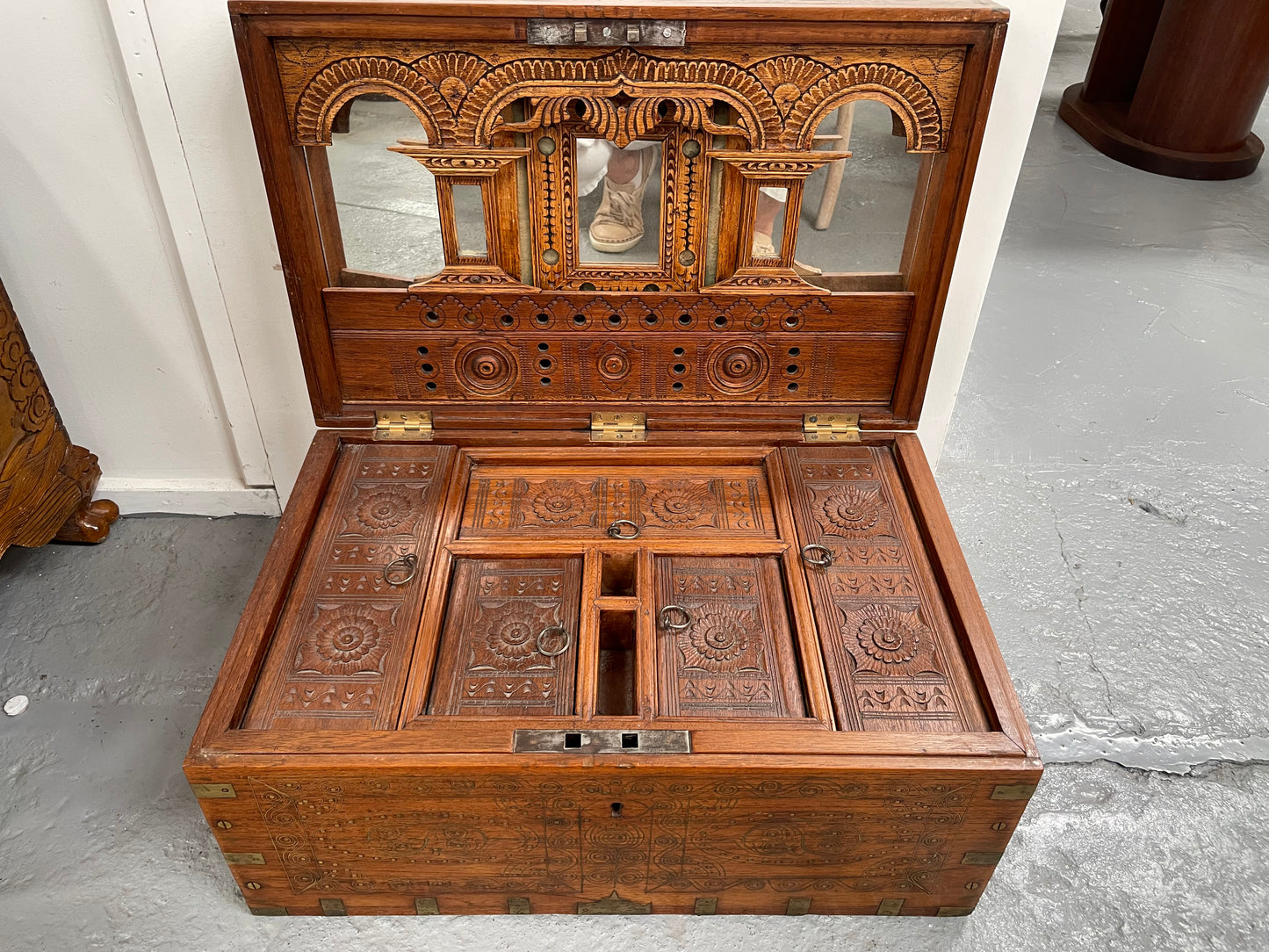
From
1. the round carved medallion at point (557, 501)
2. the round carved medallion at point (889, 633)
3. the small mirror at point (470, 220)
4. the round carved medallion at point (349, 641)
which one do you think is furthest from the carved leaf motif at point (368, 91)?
the round carved medallion at point (889, 633)

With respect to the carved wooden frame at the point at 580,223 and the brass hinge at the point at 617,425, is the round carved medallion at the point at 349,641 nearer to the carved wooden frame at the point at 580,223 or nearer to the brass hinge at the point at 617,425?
the brass hinge at the point at 617,425

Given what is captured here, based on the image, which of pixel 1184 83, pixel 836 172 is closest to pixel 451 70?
pixel 836 172

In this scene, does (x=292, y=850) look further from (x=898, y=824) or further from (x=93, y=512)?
(x=93, y=512)

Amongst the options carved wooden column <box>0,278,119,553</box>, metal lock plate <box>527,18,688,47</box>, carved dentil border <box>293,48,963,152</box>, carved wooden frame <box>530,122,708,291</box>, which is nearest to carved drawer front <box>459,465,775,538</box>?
carved wooden frame <box>530,122,708,291</box>

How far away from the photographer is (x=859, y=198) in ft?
6.05

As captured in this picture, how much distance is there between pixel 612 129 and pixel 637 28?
6.5 inches

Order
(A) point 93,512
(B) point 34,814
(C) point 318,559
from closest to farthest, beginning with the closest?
(C) point 318,559, (B) point 34,814, (A) point 93,512

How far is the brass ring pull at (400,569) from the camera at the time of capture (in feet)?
5.77

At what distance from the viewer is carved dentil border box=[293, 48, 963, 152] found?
63.7 inches

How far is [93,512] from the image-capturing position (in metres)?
2.53

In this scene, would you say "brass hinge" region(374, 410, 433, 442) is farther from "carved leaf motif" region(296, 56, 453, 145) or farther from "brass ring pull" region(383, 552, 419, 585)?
"carved leaf motif" region(296, 56, 453, 145)

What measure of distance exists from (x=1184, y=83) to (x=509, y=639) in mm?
4715

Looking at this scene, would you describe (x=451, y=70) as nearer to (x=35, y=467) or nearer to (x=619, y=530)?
(x=619, y=530)

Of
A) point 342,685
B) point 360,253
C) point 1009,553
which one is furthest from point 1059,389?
point 342,685
